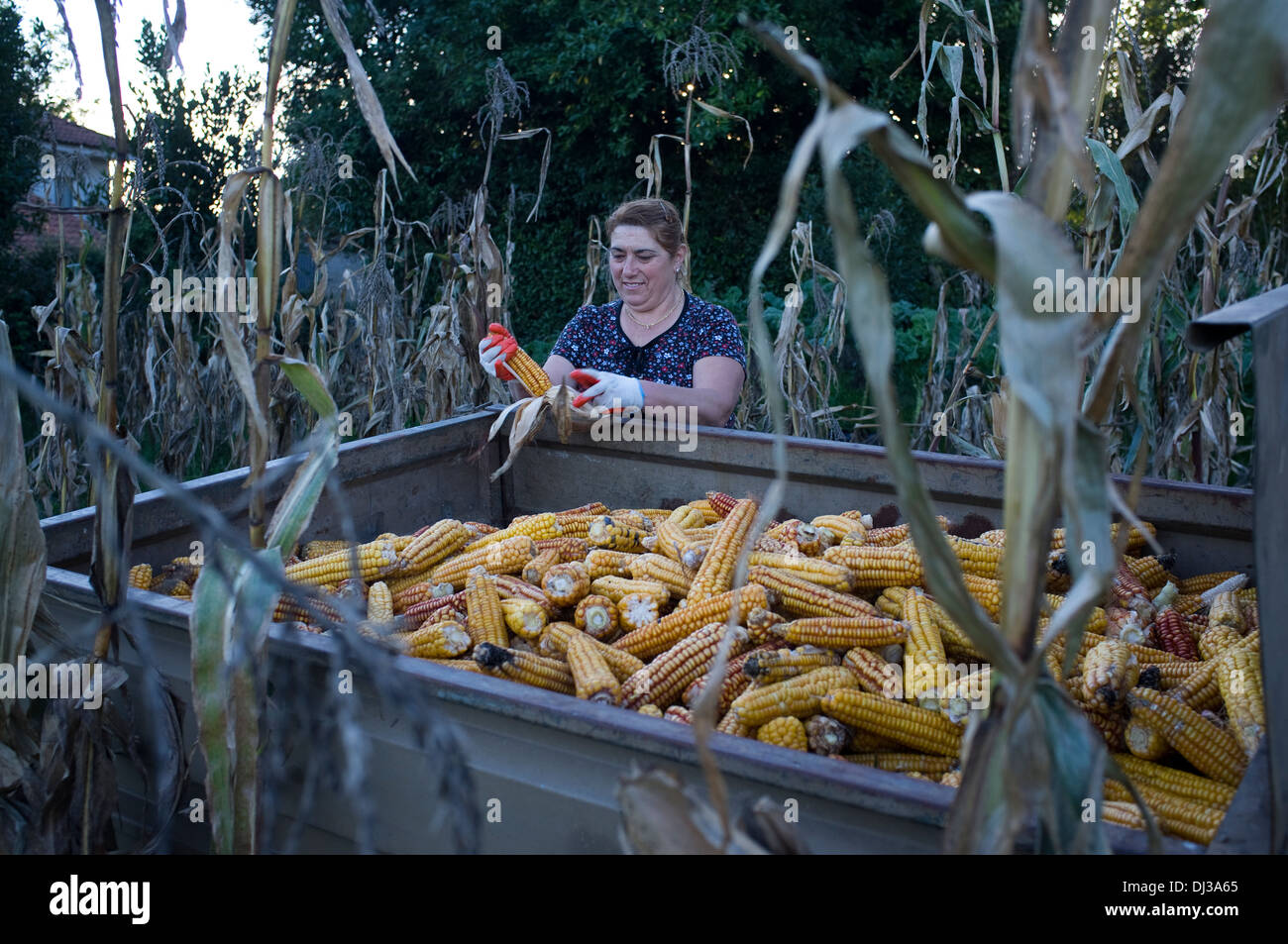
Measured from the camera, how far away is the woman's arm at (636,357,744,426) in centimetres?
395

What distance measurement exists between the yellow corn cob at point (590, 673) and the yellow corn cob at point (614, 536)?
2.25ft

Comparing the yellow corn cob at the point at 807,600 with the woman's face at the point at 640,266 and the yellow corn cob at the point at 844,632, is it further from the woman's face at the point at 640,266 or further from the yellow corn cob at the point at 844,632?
the woman's face at the point at 640,266

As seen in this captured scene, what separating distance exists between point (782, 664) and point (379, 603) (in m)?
1.16

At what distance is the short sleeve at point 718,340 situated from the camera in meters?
4.32

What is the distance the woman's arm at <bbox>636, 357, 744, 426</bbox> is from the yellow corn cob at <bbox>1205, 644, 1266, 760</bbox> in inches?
92.6

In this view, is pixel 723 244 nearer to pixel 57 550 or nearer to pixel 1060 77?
pixel 57 550

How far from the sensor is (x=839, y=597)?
234 centimetres

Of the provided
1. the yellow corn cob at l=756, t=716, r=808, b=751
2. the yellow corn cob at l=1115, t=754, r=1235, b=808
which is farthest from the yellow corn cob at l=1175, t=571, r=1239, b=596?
the yellow corn cob at l=756, t=716, r=808, b=751

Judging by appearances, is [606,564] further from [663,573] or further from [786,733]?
[786,733]

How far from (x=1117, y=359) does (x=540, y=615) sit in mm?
1641

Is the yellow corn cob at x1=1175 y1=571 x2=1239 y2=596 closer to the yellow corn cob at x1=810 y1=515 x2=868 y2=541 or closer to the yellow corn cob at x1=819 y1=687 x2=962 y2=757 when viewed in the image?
the yellow corn cob at x1=810 y1=515 x2=868 y2=541

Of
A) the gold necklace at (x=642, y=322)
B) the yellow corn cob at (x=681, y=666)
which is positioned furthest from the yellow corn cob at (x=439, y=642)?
the gold necklace at (x=642, y=322)

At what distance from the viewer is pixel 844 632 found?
214 cm

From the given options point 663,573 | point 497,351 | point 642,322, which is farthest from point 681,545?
point 642,322
